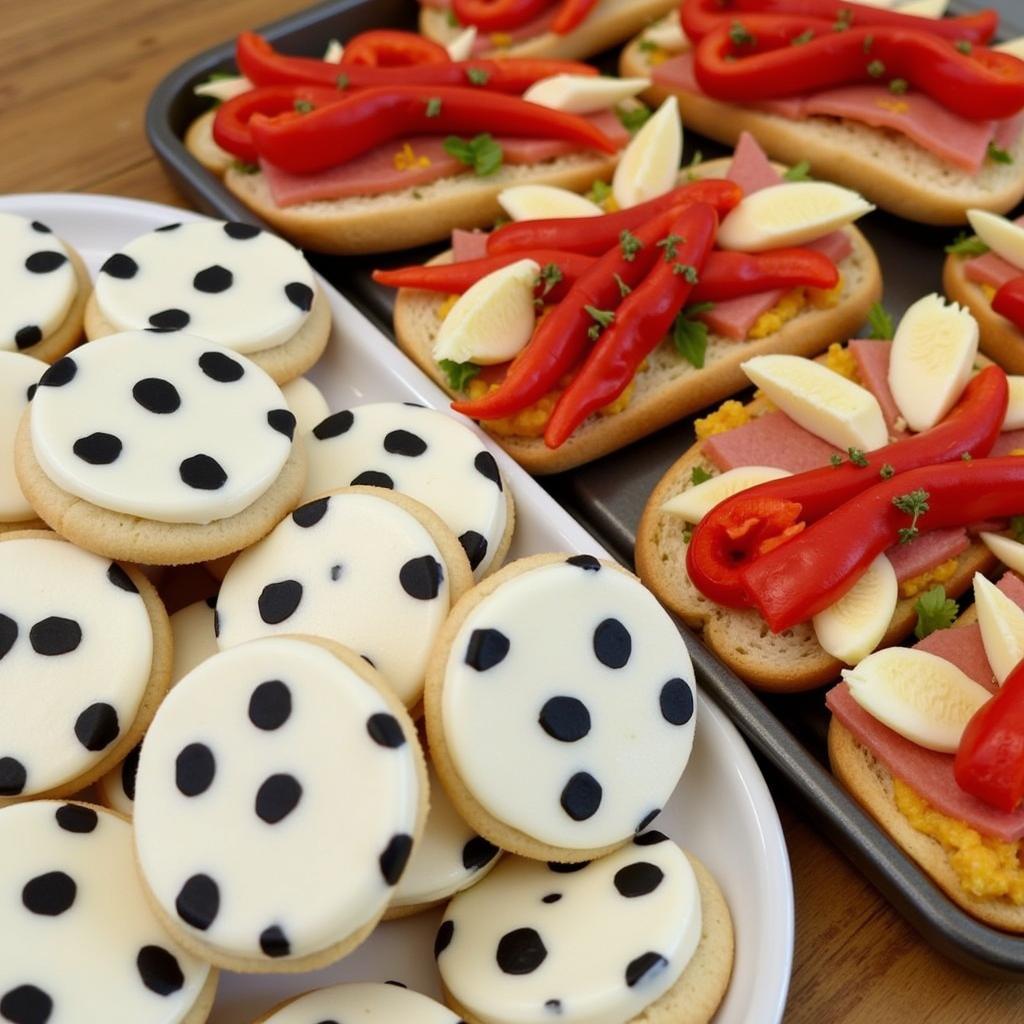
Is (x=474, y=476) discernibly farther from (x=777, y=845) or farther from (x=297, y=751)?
(x=777, y=845)

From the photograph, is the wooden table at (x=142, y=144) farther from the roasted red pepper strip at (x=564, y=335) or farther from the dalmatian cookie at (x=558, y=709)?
the roasted red pepper strip at (x=564, y=335)

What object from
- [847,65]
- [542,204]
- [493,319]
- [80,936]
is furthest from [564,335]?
[80,936]

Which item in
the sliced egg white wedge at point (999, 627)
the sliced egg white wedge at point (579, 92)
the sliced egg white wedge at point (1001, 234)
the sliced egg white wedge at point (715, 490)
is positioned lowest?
the sliced egg white wedge at point (999, 627)

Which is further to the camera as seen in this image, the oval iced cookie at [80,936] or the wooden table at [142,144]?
the wooden table at [142,144]

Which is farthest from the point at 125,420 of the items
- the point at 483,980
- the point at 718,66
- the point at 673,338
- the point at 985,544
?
the point at 718,66

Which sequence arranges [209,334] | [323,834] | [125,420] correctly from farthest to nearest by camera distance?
[209,334] < [125,420] < [323,834]

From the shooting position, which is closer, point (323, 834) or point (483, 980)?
point (323, 834)

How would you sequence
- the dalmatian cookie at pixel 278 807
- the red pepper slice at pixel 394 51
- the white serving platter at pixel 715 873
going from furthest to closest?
the red pepper slice at pixel 394 51, the white serving platter at pixel 715 873, the dalmatian cookie at pixel 278 807

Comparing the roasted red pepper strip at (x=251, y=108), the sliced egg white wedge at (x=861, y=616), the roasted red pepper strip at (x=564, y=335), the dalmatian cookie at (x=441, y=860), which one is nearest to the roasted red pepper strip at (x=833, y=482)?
the sliced egg white wedge at (x=861, y=616)
